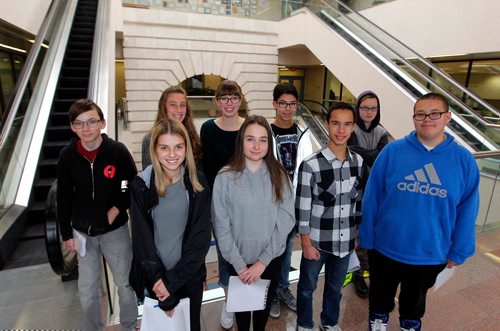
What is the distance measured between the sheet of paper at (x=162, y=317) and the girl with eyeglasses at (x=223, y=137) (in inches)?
20.2

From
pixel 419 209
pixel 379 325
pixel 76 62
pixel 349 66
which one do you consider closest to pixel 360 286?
pixel 379 325

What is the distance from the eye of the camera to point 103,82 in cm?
411

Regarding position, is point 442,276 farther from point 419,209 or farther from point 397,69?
point 397,69

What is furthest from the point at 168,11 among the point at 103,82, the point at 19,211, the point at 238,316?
the point at 238,316

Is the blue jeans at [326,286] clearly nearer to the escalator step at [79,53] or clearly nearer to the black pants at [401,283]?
the black pants at [401,283]

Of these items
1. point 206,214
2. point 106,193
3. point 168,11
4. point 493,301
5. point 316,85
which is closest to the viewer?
point 206,214

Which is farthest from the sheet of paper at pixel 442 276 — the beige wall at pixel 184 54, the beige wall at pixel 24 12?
the beige wall at pixel 184 54

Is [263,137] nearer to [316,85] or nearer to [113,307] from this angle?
[113,307]

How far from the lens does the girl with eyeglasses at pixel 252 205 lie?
188 cm

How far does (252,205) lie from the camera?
1.88 m

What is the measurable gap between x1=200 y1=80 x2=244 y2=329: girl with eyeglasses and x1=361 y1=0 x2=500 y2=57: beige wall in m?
7.85

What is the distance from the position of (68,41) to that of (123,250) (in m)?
6.37

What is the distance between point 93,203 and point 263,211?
45.1 inches

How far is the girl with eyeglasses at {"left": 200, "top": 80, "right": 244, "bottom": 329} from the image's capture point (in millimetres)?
2270
